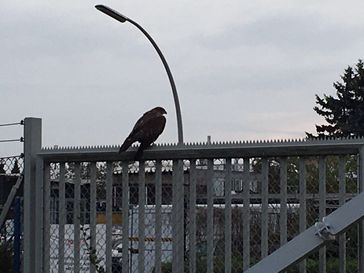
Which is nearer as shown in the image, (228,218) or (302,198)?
(302,198)

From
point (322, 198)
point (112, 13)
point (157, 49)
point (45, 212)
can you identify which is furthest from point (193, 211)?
point (157, 49)

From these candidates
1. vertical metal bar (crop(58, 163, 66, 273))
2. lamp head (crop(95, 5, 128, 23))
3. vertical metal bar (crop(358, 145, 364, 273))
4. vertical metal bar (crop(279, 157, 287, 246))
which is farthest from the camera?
lamp head (crop(95, 5, 128, 23))

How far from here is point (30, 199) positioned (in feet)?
23.2

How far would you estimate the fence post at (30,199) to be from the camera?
705cm

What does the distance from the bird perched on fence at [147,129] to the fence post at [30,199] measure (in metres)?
0.90

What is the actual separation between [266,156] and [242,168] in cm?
20

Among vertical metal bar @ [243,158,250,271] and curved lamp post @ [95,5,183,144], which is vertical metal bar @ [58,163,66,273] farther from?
curved lamp post @ [95,5,183,144]

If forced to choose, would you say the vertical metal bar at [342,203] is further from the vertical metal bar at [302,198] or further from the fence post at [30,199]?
the fence post at [30,199]

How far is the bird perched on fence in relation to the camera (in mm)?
6414

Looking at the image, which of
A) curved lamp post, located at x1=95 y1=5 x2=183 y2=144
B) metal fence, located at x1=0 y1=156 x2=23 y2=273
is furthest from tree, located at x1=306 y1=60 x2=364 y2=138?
metal fence, located at x1=0 y1=156 x2=23 y2=273

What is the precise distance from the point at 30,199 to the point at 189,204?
1358 millimetres

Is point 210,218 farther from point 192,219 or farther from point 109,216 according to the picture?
point 109,216

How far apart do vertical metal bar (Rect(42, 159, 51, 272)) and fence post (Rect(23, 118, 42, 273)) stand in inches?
2.0

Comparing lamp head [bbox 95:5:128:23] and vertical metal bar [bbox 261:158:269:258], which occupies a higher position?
lamp head [bbox 95:5:128:23]
